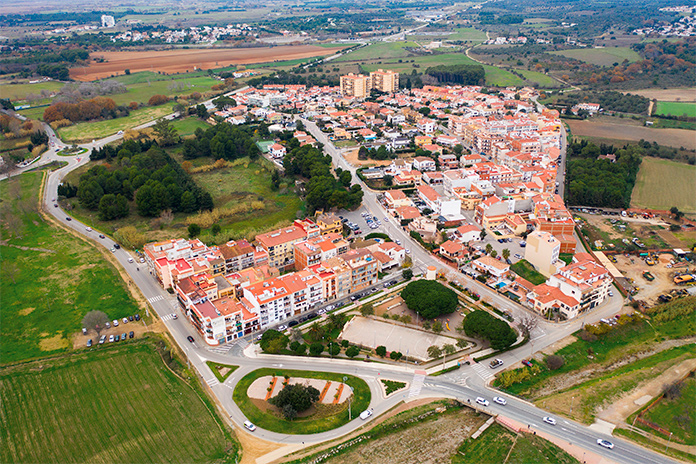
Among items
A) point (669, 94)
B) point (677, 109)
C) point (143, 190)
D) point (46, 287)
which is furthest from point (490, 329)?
point (669, 94)

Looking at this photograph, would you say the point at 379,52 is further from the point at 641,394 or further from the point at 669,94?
the point at 641,394

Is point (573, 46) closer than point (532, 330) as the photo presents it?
No

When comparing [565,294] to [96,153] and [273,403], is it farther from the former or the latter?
[96,153]

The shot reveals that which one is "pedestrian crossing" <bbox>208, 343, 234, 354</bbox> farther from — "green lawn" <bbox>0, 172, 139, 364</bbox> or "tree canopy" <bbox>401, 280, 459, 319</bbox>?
"tree canopy" <bbox>401, 280, 459, 319</bbox>

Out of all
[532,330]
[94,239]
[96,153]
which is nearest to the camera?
[532,330]

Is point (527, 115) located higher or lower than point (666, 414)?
higher

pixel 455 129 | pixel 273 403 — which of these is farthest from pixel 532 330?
pixel 455 129

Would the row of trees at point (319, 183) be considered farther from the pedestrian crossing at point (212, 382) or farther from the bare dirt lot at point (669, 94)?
the bare dirt lot at point (669, 94)
